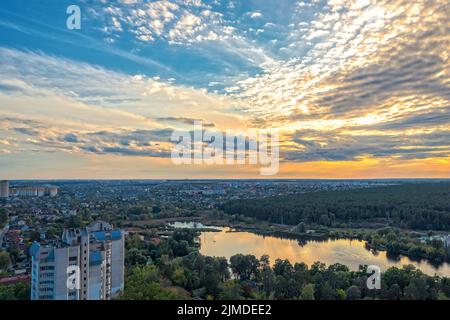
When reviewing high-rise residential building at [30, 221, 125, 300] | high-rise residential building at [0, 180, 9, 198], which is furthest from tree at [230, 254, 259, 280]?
high-rise residential building at [0, 180, 9, 198]

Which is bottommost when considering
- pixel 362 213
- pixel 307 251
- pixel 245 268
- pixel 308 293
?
pixel 307 251

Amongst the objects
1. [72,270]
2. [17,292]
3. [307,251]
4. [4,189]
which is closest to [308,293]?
[72,270]

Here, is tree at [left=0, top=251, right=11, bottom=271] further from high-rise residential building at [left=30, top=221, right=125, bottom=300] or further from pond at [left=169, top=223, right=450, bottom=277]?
pond at [left=169, top=223, right=450, bottom=277]

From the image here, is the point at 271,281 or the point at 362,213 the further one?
the point at 362,213

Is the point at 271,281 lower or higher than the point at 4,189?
lower

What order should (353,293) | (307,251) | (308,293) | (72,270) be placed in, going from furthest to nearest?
(307,251) < (353,293) < (308,293) < (72,270)

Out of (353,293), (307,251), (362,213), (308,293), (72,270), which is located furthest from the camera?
(362,213)

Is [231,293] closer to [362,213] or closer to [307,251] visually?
[307,251]

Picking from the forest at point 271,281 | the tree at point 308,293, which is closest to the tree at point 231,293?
the forest at point 271,281
